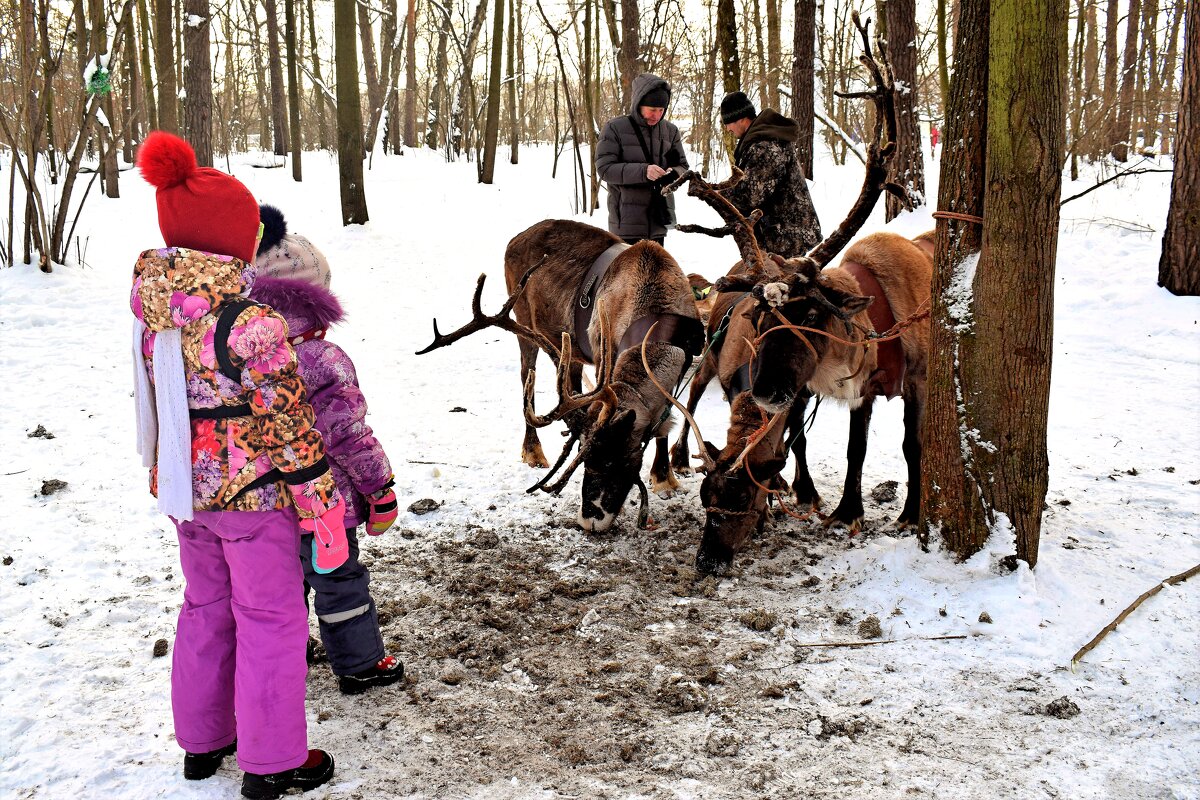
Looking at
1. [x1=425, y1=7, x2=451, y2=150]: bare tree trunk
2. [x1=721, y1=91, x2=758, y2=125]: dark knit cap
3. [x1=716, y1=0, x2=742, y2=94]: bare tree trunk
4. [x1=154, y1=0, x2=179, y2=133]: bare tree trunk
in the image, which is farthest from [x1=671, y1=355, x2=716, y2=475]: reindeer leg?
[x1=425, y1=7, x2=451, y2=150]: bare tree trunk

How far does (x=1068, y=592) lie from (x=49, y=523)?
507 centimetres

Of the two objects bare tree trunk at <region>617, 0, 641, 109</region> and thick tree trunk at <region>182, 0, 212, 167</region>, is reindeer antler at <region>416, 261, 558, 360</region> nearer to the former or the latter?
bare tree trunk at <region>617, 0, 641, 109</region>

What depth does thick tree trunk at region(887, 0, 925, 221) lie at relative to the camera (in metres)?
12.0

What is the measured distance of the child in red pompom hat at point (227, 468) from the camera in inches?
102

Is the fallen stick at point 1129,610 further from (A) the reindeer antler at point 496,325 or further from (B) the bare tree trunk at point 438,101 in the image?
(B) the bare tree trunk at point 438,101

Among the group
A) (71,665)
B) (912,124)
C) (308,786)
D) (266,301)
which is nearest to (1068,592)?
(308,786)

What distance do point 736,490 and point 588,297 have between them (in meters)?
2.06

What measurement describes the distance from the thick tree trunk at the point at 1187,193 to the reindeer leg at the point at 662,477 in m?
6.46

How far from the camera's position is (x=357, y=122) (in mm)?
12984

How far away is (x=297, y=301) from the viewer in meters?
3.04

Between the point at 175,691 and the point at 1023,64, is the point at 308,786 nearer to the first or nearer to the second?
the point at 175,691

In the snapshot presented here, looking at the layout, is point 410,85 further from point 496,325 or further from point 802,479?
point 802,479

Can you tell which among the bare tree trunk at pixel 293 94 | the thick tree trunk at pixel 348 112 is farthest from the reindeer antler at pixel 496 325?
the bare tree trunk at pixel 293 94

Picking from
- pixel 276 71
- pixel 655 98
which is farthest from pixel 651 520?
pixel 276 71
